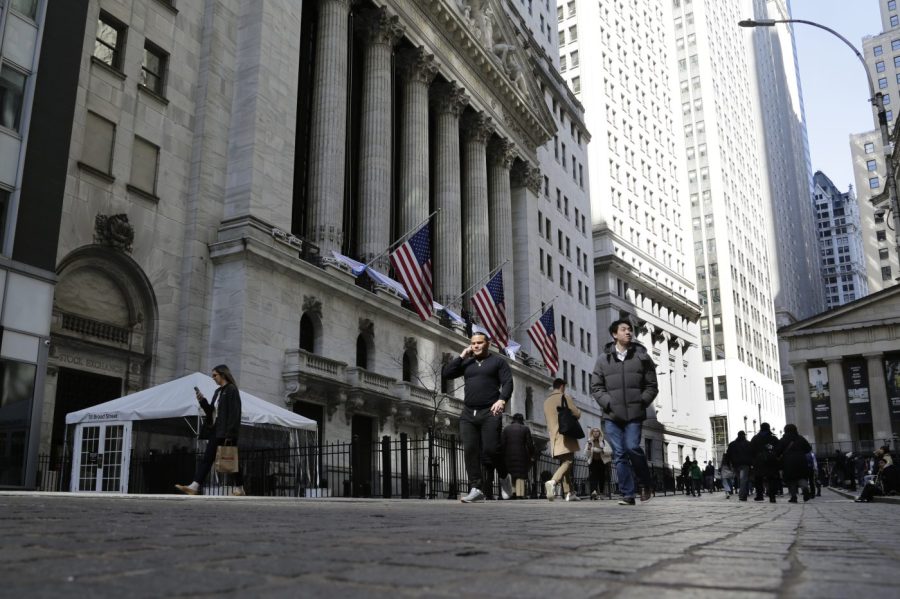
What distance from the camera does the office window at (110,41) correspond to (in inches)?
996

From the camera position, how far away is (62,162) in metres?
22.1

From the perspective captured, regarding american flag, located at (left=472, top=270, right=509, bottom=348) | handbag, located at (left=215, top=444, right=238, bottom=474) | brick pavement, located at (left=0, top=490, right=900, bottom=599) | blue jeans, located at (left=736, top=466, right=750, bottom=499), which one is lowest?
brick pavement, located at (left=0, top=490, right=900, bottom=599)

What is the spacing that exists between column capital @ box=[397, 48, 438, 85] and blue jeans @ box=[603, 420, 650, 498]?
3268 centimetres

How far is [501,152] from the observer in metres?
52.3

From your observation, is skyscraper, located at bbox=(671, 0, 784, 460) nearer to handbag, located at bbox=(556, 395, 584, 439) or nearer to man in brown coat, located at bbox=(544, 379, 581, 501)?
man in brown coat, located at bbox=(544, 379, 581, 501)

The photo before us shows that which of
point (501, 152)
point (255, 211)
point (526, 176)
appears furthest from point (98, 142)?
point (526, 176)

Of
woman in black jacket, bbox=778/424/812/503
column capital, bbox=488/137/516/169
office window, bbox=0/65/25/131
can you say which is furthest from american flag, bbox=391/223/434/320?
column capital, bbox=488/137/516/169

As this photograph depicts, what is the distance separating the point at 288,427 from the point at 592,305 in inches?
1986

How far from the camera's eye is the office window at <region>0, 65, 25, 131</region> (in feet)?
68.1

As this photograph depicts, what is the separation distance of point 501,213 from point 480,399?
130ft

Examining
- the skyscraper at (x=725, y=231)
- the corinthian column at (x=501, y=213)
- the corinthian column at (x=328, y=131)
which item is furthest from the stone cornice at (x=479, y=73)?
the skyscraper at (x=725, y=231)

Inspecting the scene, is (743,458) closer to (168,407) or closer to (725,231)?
(168,407)

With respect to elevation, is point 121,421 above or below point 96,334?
below

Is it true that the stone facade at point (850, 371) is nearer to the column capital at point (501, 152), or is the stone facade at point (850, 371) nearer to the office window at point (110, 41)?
the column capital at point (501, 152)
